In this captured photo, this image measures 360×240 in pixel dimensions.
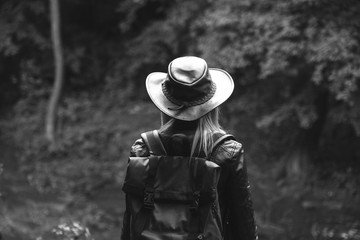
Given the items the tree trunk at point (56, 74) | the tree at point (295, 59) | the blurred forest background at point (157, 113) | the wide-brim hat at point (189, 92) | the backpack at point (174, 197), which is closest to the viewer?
the backpack at point (174, 197)

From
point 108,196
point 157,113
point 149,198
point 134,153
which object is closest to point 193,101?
point 134,153

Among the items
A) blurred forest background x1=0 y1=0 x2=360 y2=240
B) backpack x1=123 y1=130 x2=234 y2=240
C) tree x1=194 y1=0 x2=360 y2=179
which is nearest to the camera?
backpack x1=123 y1=130 x2=234 y2=240

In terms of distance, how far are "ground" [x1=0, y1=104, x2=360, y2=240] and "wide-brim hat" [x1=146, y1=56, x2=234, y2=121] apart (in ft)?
11.3

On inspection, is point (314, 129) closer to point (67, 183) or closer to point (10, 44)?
point (67, 183)

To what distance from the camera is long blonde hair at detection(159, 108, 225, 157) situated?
266cm

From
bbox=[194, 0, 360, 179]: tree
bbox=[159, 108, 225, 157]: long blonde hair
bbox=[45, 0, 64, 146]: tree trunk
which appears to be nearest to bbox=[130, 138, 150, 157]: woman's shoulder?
bbox=[159, 108, 225, 157]: long blonde hair

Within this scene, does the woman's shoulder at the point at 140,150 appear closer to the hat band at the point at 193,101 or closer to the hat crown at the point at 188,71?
the hat band at the point at 193,101

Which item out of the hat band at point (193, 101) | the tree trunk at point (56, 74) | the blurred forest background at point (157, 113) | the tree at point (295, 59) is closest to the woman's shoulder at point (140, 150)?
the hat band at point (193, 101)

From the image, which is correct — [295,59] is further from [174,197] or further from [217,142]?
[174,197]

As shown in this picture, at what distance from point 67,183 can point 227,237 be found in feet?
30.3

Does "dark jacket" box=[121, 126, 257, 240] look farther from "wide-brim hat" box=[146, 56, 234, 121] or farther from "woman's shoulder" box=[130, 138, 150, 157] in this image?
"wide-brim hat" box=[146, 56, 234, 121]

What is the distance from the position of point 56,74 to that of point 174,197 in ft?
40.6

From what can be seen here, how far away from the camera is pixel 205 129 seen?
2.73 m

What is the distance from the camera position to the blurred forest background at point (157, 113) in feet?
26.8
